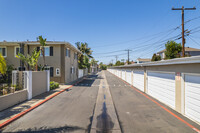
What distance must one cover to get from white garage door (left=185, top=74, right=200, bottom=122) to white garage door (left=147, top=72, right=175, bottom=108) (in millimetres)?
1100

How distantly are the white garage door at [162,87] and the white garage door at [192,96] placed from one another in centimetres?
110

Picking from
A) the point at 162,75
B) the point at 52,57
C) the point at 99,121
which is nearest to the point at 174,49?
the point at 162,75

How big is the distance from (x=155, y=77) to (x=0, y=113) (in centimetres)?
1179

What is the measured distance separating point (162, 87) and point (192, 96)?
2731mm

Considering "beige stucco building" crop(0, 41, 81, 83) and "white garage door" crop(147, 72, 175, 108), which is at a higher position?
"beige stucco building" crop(0, 41, 81, 83)

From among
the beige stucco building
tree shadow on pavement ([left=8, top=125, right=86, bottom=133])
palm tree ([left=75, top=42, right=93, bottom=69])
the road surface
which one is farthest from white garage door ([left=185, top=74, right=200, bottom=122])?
palm tree ([left=75, top=42, right=93, bottom=69])

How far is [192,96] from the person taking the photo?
5.61m

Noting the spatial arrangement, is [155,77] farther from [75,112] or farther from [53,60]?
[53,60]

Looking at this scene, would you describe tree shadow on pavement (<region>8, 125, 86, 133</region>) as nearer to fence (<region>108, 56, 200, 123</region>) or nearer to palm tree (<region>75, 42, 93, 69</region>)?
fence (<region>108, 56, 200, 123</region>)

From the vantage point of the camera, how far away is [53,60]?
53.2 feet

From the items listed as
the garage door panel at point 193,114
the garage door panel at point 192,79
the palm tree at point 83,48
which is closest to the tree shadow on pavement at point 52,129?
the garage door panel at point 193,114

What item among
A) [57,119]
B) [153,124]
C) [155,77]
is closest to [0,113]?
[57,119]

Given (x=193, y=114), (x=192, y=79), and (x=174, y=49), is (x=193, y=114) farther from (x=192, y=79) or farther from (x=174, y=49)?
(x=174, y=49)

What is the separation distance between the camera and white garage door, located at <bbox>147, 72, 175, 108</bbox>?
23.8 feet
